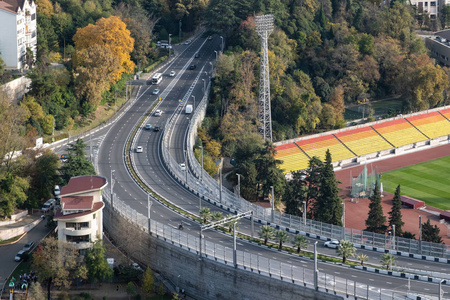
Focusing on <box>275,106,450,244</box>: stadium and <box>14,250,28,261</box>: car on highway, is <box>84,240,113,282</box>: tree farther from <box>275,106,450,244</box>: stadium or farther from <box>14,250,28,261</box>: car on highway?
<box>275,106,450,244</box>: stadium

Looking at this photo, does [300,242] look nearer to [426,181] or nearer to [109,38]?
[426,181]

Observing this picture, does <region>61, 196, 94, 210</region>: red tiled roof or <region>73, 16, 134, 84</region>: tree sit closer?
<region>61, 196, 94, 210</region>: red tiled roof

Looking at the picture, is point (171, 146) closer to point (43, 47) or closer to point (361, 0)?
point (43, 47)

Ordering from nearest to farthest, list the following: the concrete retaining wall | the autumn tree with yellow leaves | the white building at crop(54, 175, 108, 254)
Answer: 1. the concrete retaining wall
2. the white building at crop(54, 175, 108, 254)
3. the autumn tree with yellow leaves

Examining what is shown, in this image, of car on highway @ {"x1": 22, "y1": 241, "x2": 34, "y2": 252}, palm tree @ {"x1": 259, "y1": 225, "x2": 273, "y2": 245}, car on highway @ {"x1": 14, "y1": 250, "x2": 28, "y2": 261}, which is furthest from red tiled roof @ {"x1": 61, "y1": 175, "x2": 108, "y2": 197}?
palm tree @ {"x1": 259, "y1": 225, "x2": 273, "y2": 245}

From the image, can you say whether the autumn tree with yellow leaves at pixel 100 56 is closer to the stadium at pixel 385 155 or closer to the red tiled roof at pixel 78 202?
the stadium at pixel 385 155

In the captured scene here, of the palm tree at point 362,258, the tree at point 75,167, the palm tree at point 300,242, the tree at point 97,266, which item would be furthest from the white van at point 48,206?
the palm tree at point 362,258

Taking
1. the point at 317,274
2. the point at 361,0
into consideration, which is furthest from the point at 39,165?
the point at 361,0
